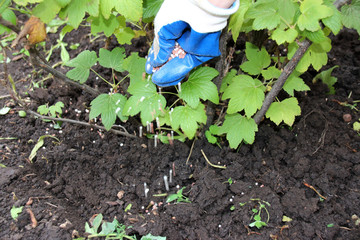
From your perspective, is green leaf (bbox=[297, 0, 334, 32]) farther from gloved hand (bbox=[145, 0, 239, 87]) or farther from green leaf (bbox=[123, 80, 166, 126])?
green leaf (bbox=[123, 80, 166, 126])

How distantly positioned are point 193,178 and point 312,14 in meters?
1.15

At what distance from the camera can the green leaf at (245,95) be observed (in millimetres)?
1850

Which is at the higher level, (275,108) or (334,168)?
(275,108)

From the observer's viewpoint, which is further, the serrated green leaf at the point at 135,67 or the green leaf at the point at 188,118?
the serrated green leaf at the point at 135,67

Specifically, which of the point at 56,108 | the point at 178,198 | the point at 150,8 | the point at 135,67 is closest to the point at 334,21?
the point at 150,8

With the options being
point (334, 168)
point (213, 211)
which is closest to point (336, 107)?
point (334, 168)

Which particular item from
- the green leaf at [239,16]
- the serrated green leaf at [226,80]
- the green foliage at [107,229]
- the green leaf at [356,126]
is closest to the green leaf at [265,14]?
the green leaf at [239,16]

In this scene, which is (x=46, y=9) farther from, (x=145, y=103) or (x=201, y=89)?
(x=201, y=89)

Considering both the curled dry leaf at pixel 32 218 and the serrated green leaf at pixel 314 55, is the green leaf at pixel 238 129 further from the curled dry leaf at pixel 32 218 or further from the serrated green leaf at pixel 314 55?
the curled dry leaf at pixel 32 218

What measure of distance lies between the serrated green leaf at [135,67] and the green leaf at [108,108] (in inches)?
6.2

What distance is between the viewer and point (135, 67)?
2.04 meters

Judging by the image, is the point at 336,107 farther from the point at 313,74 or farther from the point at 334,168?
the point at 334,168

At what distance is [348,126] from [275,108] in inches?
24.1

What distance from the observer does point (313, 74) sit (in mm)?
2535
